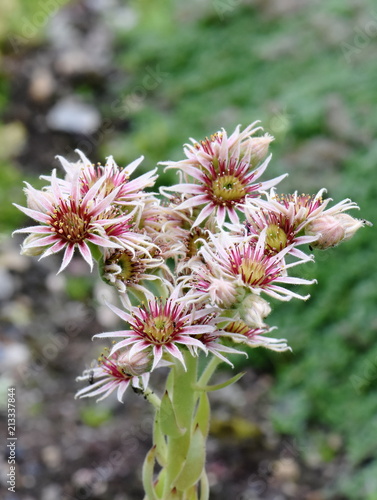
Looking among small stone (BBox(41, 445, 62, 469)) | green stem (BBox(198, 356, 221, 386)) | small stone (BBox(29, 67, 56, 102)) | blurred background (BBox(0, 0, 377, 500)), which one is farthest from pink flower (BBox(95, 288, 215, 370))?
small stone (BBox(29, 67, 56, 102))

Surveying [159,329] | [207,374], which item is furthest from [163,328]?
[207,374]

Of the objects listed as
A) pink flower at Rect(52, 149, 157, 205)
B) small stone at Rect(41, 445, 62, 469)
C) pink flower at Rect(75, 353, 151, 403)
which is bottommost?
small stone at Rect(41, 445, 62, 469)

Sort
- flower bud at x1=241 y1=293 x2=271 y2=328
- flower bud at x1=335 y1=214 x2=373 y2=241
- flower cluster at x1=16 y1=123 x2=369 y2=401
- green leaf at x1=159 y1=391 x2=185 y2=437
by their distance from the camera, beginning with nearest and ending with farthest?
flower bud at x1=241 y1=293 x2=271 y2=328 → flower cluster at x1=16 y1=123 x2=369 y2=401 → flower bud at x1=335 y1=214 x2=373 y2=241 → green leaf at x1=159 y1=391 x2=185 y2=437

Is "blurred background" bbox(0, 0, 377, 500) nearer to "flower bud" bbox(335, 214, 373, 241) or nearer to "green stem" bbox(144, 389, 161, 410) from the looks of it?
"green stem" bbox(144, 389, 161, 410)

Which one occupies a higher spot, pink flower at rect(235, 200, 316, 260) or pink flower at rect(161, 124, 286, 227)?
pink flower at rect(161, 124, 286, 227)

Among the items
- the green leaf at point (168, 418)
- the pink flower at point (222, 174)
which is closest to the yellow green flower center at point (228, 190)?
the pink flower at point (222, 174)

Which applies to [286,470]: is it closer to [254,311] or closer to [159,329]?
[159,329]

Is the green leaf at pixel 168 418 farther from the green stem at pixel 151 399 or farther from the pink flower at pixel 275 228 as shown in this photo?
the pink flower at pixel 275 228

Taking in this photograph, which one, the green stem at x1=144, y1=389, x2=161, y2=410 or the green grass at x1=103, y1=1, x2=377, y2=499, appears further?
the green grass at x1=103, y1=1, x2=377, y2=499
